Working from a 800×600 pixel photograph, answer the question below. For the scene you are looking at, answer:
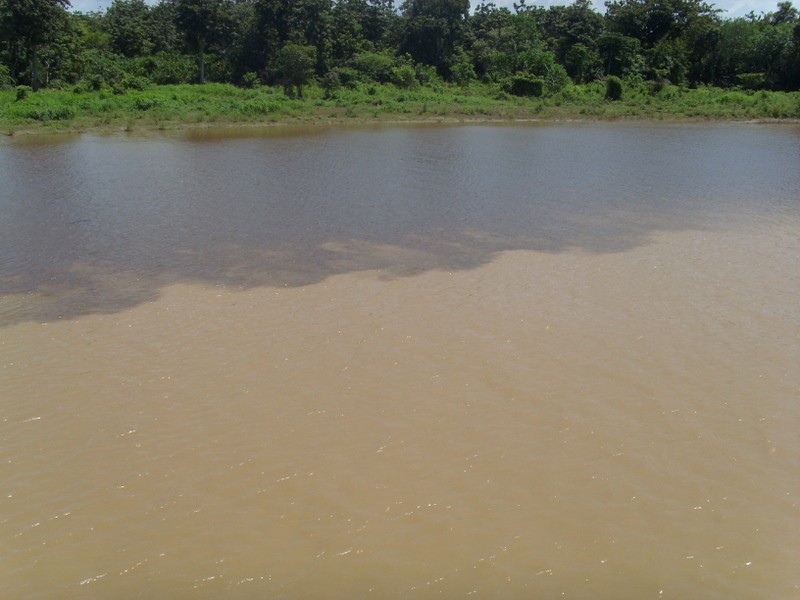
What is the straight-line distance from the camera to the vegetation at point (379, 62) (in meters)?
27.7

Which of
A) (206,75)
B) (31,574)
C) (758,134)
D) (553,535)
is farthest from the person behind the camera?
(206,75)

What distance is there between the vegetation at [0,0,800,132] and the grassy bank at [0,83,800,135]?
10 cm

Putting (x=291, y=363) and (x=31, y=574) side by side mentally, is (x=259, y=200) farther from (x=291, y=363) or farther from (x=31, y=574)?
(x=31, y=574)

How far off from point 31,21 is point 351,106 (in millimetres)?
12789

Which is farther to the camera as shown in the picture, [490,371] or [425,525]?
[490,371]

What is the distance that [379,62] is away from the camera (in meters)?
36.9

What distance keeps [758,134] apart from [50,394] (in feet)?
87.1

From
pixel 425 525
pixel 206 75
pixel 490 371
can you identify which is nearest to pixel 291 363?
pixel 490 371

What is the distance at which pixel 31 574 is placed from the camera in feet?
12.4

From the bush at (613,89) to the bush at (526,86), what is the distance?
3425 millimetres

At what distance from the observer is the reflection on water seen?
388cm

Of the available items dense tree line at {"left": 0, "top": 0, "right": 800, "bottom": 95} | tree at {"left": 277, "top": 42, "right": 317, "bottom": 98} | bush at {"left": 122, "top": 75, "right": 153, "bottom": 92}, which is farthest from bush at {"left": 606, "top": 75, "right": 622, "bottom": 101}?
bush at {"left": 122, "top": 75, "right": 153, "bottom": 92}

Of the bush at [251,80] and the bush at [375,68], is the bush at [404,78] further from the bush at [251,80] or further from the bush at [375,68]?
the bush at [251,80]

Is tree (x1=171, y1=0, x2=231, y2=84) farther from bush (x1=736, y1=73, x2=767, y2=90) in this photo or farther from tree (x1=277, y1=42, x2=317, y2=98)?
bush (x1=736, y1=73, x2=767, y2=90)
